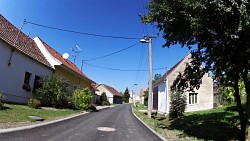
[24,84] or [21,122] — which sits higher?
[24,84]

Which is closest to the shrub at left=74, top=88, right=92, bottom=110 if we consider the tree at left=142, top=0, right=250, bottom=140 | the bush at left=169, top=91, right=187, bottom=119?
the bush at left=169, top=91, right=187, bottom=119

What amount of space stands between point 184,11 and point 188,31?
158cm

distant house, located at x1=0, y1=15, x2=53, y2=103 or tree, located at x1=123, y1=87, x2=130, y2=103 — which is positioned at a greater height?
tree, located at x1=123, y1=87, x2=130, y2=103

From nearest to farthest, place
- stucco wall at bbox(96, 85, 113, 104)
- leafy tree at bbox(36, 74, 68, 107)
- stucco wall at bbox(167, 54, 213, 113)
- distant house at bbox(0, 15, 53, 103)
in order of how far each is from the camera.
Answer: distant house at bbox(0, 15, 53, 103)
leafy tree at bbox(36, 74, 68, 107)
stucco wall at bbox(167, 54, 213, 113)
stucco wall at bbox(96, 85, 113, 104)

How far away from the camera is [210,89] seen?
114ft

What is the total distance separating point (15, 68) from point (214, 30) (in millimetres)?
14464

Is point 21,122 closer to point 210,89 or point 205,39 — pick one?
point 205,39

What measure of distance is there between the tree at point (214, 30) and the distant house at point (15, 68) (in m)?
10.2

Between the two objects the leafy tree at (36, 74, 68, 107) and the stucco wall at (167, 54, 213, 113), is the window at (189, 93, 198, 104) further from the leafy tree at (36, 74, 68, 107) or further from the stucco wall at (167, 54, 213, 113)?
the leafy tree at (36, 74, 68, 107)

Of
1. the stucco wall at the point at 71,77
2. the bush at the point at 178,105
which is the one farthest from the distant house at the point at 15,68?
the bush at the point at 178,105

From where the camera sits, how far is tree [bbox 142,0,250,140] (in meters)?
9.55

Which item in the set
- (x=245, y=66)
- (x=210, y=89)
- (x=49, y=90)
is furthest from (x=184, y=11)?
(x=210, y=89)

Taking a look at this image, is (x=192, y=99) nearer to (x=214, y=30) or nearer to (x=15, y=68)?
(x=15, y=68)

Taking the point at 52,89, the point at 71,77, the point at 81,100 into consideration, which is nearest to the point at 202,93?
the point at 81,100
